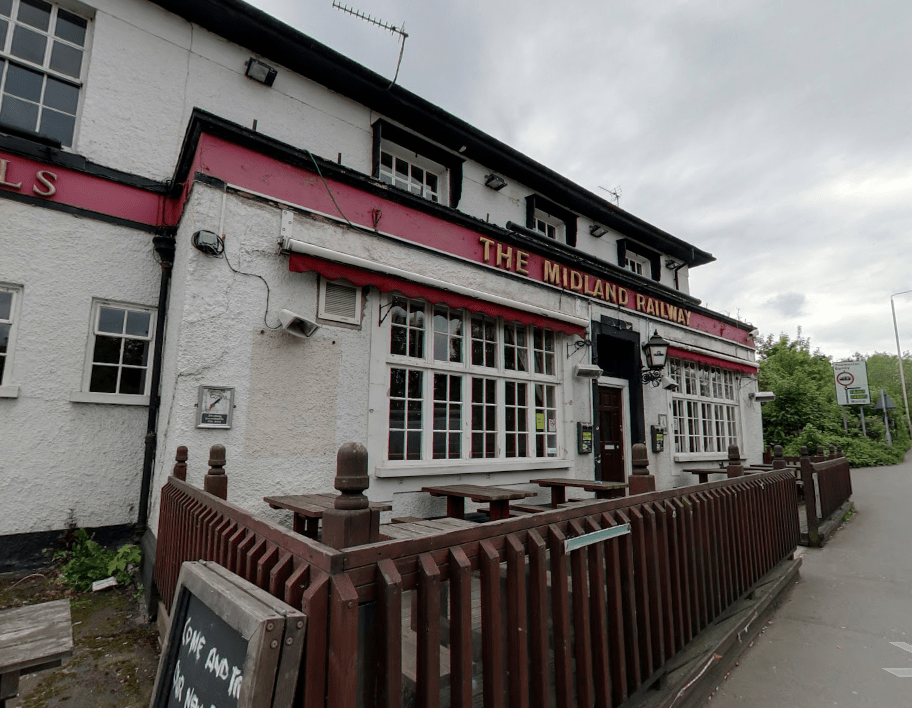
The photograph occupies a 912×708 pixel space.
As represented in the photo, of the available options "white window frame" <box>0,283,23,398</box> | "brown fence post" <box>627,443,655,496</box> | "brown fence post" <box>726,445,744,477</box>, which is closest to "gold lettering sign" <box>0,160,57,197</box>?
"white window frame" <box>0,283,23,398</box>

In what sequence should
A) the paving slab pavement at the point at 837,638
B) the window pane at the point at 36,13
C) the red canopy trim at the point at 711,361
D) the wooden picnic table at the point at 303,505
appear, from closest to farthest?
1. the paving slab pavement at the point at 837,638
2. the wooden picnic table at the point at 303,505
3. the window pane at the point at 36,13
4. the red canopy trim at the point at 711,361

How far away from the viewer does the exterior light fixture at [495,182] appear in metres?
8.31

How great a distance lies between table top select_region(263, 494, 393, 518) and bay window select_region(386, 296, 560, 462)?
111cm

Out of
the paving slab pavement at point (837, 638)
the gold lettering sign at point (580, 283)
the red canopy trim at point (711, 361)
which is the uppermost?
the gold lettering sign at point (580, 283)

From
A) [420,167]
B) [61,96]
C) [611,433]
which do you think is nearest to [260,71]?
[61,96]

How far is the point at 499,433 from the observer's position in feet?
19.5

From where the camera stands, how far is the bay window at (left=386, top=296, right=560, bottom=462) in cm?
518

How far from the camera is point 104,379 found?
4727 mm

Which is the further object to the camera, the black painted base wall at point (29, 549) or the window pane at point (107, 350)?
the window pane at point (107, 350)

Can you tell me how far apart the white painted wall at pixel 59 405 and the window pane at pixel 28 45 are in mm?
1910

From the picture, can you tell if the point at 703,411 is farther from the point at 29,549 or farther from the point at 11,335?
the point at 11,335

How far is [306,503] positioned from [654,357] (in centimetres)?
654

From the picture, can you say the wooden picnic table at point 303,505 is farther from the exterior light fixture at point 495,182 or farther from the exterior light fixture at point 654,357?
the exterior light fixture at point 495,182

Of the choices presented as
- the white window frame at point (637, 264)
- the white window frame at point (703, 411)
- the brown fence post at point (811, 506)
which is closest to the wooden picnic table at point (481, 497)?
the brown fence post at point (811, 506)
